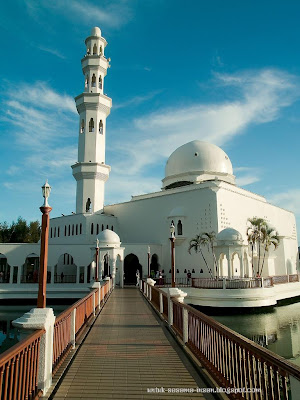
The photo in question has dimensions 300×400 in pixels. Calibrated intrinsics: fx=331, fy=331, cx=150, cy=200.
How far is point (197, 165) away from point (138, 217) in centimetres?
800

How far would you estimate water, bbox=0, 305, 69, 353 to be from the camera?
591 inches

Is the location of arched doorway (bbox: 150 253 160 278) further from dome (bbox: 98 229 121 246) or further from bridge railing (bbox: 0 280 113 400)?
A: bridge railing (bbox: 0 280 113 400)

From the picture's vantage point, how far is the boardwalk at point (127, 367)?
4715mm

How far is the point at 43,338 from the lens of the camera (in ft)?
15.9

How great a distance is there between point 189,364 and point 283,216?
3608 cm

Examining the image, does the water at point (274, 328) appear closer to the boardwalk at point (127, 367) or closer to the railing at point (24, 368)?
the boardwalk at point (127, 367)

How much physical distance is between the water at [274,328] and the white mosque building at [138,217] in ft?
19.6

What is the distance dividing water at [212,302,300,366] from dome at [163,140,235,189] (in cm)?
1507

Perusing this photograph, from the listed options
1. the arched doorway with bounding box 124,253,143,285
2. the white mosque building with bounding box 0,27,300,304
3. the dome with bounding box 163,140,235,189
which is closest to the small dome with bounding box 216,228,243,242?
the white mosque building with bounding box 0,27,300,304

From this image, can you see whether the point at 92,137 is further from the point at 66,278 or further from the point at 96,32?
the point at 66,278

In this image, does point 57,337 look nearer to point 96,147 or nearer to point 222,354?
point 222,354

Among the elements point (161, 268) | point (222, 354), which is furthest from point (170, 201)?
point (222, 354)

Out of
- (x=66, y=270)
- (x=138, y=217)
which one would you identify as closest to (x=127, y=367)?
(x=138, y=217)

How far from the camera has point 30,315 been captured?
4973 millimetres
